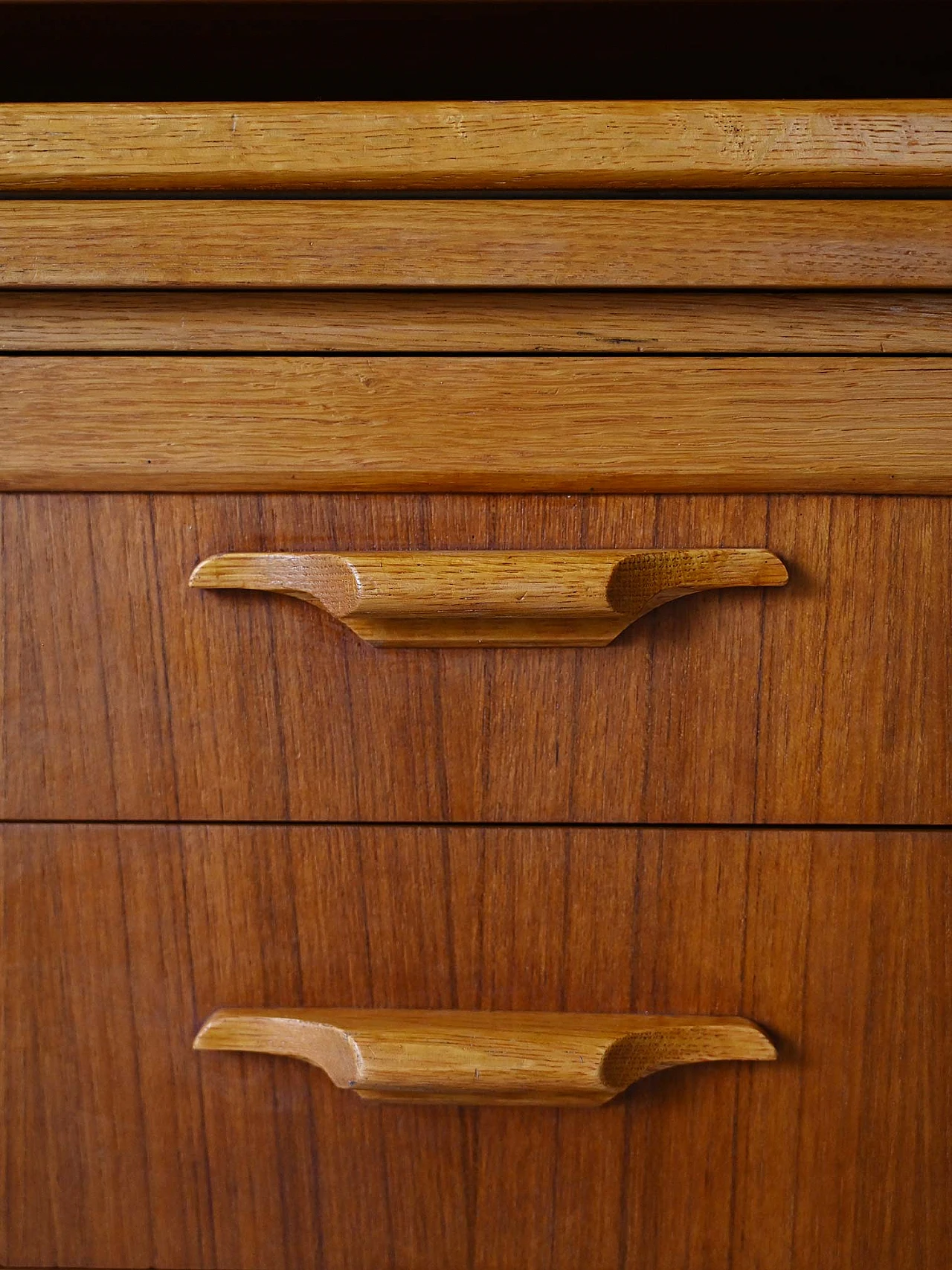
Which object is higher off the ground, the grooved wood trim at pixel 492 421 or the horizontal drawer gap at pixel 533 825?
the grooved wood trim at pixel 492 421

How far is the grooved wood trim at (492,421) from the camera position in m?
0.36

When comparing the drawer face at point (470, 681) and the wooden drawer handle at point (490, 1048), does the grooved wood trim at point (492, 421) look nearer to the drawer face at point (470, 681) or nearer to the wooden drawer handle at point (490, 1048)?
the drawer face at point (470, 681)

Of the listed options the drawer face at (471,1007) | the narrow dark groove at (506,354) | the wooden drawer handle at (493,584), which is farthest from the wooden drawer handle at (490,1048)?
the narrow dark groove at (506,354)

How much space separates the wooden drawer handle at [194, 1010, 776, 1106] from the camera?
1.27 ft

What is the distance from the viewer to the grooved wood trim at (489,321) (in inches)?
13.9

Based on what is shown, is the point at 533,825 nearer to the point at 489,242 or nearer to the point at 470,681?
the point at 470,681

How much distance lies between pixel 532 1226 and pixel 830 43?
1.95 ft

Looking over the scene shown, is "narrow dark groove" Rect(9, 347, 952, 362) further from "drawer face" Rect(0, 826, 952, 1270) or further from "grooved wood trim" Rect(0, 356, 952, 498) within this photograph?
"drawer face" Rect(0, 826, 952, 1270)

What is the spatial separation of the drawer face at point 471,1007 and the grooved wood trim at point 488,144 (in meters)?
0.25

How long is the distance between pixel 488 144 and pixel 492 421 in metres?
0.10

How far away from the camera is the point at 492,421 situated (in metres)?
0.36

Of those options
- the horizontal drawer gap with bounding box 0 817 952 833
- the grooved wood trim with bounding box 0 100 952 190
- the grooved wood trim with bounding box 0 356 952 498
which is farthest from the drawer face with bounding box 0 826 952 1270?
the grooved wood trim with bounding box 0 100 952 190

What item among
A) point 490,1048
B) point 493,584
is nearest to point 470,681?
point 493,584

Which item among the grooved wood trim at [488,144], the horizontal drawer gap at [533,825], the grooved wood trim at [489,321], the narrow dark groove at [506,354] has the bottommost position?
the horizontal drawer gap at [533,825]
